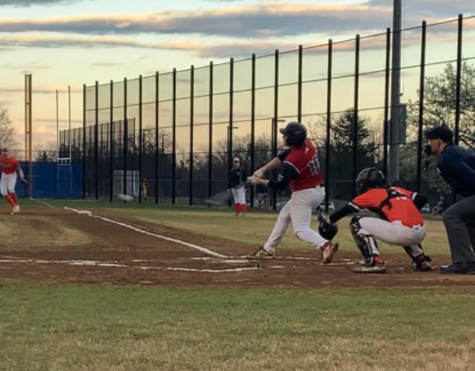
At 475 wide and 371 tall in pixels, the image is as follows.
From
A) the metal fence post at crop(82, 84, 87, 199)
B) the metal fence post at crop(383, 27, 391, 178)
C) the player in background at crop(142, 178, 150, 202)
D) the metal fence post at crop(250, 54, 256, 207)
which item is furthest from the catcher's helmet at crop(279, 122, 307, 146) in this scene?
the metal fence post at crop(82, 84, 87, 199)

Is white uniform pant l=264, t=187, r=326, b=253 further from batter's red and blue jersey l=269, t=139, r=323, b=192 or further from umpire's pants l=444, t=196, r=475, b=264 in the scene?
umpire's pants l=444, t=196, r=475, b=264

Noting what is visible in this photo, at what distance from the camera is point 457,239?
31.7 ft

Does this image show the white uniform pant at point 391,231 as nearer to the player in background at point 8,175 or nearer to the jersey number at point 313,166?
the jersey number at point 313,166

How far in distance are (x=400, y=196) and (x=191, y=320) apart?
14.3 ft

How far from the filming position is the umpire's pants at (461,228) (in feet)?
31.5

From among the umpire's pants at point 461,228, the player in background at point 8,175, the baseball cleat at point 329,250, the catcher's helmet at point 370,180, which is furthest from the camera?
the player in background at point 8,175

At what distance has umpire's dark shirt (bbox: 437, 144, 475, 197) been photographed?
941 cm

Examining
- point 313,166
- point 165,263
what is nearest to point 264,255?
point 165,263

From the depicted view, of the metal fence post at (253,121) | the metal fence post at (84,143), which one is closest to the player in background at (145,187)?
the metal fence post at (84,143)

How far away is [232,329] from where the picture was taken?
6.04 meters

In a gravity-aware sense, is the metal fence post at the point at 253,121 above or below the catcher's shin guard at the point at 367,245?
above

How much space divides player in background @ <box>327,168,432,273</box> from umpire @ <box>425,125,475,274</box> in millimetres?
399

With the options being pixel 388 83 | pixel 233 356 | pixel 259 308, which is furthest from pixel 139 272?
pixel 388 83

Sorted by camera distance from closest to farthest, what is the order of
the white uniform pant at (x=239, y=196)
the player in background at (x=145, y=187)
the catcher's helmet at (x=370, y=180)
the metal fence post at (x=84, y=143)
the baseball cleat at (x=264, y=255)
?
the catcher's helmet at (x=370, y=180) < the baseball cleat at (x=264, y=255) < the white uniform pant at (x=239, y=196) < the player in background at (x=145, y=187) < the metal fence post at (x=84, y=143)
